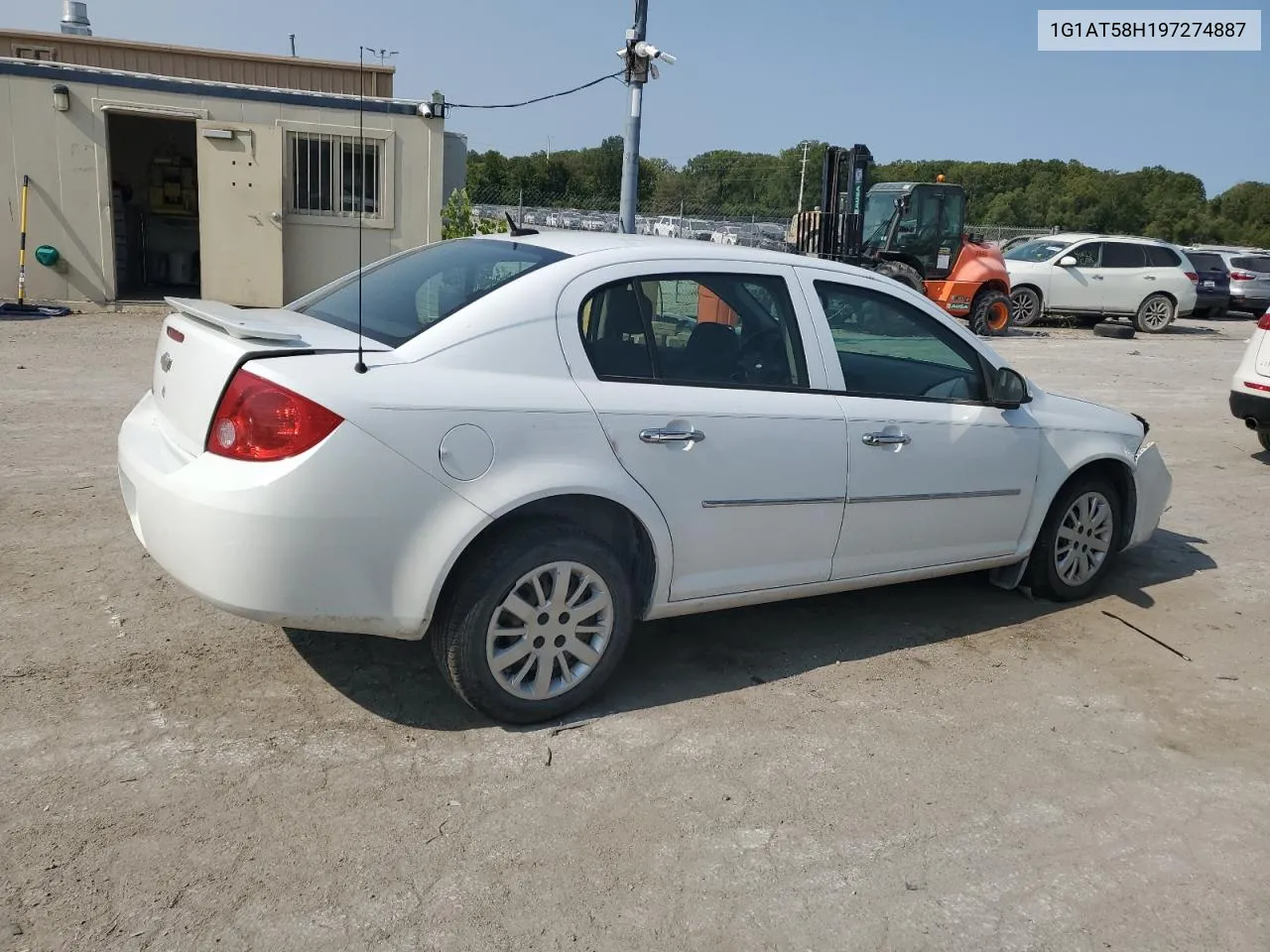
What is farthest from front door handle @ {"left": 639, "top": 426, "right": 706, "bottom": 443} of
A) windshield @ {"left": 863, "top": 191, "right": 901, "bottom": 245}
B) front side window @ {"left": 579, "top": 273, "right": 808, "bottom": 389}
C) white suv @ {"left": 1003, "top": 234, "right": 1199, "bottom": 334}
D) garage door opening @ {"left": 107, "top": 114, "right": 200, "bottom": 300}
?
white suv @ {"left": 1003, "top": 234, "right": 1199, "bottom": 334}

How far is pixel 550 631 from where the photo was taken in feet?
12.0

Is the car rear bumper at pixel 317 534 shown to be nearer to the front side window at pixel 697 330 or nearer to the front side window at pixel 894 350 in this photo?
the front side window at pixel 697 330

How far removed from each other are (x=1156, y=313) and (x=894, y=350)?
19.9m

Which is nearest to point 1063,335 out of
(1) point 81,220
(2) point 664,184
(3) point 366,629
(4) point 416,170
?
(4) point 416,170

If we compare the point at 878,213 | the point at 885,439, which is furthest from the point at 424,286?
the point at 878,213

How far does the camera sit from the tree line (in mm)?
44719

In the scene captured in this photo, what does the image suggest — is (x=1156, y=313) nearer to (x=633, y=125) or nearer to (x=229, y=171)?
(x=633, y=125)

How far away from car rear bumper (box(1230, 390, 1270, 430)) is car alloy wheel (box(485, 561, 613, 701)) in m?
6.94

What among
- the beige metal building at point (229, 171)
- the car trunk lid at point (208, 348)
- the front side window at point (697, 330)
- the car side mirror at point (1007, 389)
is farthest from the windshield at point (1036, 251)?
the car trunk lid at point (208, 348)

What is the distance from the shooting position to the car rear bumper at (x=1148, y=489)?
5.46 m

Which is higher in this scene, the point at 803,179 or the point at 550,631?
the point at 803,179

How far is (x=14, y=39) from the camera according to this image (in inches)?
672

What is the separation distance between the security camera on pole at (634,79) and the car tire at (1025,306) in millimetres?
11656

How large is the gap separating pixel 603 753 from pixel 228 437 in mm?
1557
